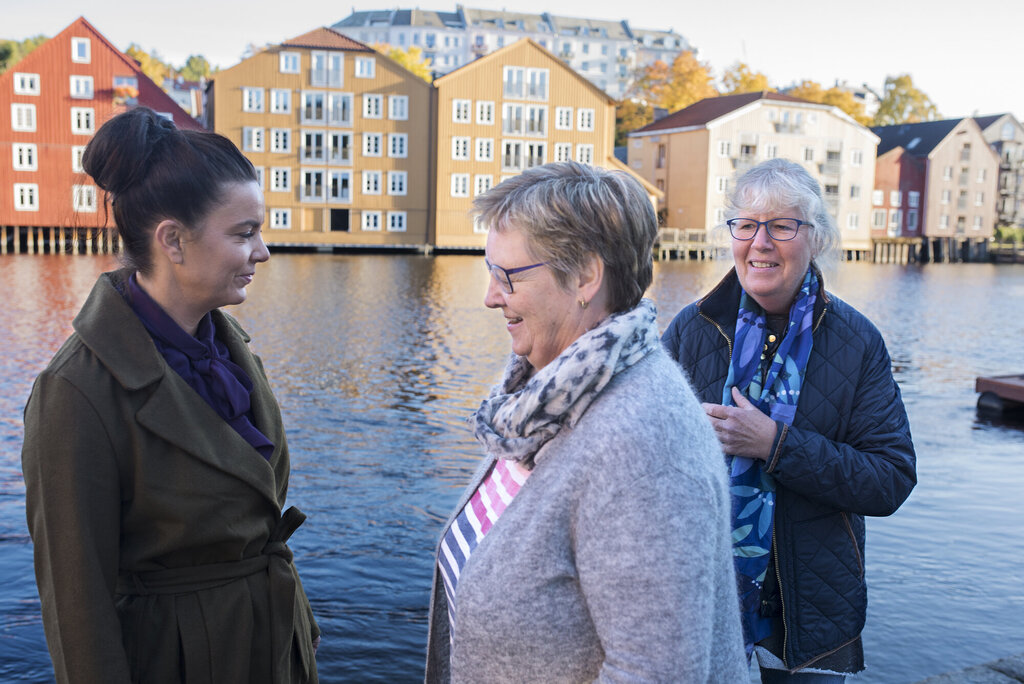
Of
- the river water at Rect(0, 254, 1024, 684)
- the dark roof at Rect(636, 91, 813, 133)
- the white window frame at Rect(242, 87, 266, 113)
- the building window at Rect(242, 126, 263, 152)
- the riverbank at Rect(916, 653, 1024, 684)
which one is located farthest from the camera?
the dark roof at Rect(636, 91, 813, 133)

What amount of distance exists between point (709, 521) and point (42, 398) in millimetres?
1581

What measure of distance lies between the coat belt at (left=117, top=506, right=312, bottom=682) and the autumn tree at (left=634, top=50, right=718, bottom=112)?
247ft

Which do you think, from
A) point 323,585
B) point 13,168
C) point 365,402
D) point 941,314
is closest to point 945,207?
point 941,314

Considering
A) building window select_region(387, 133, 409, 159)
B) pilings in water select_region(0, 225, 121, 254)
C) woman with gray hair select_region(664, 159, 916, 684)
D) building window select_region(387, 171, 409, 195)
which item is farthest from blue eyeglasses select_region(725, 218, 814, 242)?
building window select_region(387, 133, 409, 159)

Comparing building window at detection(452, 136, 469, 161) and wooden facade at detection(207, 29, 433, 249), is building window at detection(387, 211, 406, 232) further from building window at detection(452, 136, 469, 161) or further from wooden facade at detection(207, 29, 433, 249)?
building window at detection(452, 136, 469, 161)

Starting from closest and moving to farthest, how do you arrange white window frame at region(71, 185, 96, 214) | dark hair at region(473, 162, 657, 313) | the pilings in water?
1. dark hair at region(473, 162, 657, 313)
2. white window frame at region(71, 185, 96, 214)
3. the pilings in water

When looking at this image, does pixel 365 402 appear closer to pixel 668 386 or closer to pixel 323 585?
pixel 323 585

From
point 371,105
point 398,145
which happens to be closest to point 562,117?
point 398,145

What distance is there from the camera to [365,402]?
44.7 feet

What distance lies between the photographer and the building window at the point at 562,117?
56.0 m

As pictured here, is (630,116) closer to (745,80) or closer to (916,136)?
(745,80)

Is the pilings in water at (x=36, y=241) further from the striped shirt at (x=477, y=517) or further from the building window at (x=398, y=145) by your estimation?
the striped shirt at (x=477, y=517)

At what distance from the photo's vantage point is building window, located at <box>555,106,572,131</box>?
184ft

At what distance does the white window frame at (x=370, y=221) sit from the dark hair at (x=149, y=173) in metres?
52.6
